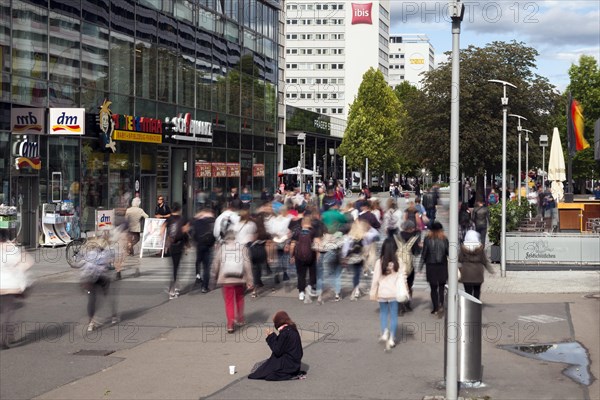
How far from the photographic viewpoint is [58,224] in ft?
89.4

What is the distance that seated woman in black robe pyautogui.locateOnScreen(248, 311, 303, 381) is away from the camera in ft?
36.9

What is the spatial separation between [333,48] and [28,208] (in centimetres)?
13017

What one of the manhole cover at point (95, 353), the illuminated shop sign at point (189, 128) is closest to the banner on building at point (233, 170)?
the illuminated shop sign at point (189, 128)

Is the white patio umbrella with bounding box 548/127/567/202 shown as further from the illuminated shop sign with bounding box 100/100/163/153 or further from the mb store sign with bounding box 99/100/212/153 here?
the illuminated shop sign with bounding box 100/100/163/153

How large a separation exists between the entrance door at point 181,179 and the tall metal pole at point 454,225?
29521 millimetres

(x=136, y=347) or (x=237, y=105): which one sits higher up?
(x=237, y=105)

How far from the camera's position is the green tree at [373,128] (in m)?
91.8

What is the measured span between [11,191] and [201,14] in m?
17.9

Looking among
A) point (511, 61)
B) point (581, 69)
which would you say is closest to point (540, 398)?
point (511, 61)

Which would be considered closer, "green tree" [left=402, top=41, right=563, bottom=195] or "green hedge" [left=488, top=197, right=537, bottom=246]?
"green hedge" [left=488, top=197, right=537, bottom=246]

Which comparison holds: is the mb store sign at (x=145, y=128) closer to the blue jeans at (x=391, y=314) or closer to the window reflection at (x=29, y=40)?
the window reflection at (x=29, y=40)

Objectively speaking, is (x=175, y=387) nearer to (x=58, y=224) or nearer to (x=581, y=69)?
(x=58, y=224)

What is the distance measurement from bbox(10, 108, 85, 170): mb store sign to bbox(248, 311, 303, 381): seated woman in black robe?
16845 mm

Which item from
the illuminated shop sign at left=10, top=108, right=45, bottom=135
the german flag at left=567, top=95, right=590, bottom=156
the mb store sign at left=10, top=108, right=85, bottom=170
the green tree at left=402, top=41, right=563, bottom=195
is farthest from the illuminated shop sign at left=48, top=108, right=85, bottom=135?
the green tree at left=402, top=41, right=563, bottom=195
